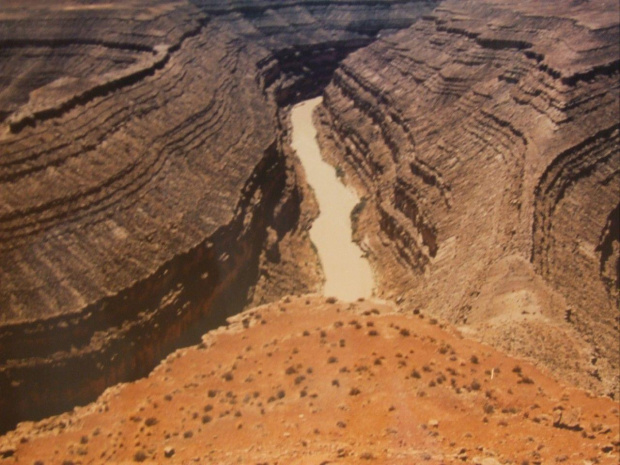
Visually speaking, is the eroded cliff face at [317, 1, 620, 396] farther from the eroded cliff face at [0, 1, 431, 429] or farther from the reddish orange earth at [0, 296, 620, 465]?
the eroded cliff face at [0, 1, 431, 429]

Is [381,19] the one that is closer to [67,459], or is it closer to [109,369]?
[109,369]

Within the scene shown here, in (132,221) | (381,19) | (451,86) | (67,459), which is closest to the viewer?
(67,459)

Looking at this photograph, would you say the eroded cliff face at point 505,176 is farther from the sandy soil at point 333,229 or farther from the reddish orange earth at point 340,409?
the reddish orange earth at point 340,409

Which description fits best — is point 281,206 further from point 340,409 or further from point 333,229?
point 340,409

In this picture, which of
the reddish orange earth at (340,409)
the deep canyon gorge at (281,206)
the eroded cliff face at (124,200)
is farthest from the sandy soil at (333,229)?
the reddish orange earth at (340,409)

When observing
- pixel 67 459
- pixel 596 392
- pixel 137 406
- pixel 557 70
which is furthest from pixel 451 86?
pixel 67 459

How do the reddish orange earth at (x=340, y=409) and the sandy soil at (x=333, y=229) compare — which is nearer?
the reddish orange earth at (x=340, y=409)

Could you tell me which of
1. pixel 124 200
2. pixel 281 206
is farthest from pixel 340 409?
pixel 281 206
